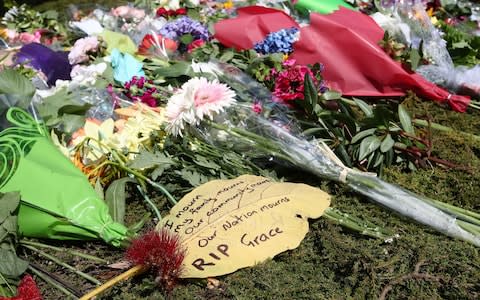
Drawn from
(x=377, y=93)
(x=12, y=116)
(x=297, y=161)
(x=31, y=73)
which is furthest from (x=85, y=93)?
(x=377, y=93)

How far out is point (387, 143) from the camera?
2.00m

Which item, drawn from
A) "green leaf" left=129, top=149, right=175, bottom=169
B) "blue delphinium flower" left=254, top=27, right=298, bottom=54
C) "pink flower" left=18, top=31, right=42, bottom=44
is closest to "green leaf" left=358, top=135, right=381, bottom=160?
"green leaf" left=129, top=149, right=175, bottom=169

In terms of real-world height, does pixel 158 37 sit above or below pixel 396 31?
below

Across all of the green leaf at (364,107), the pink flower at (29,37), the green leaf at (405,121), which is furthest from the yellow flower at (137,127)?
the pink flower at (29,37)

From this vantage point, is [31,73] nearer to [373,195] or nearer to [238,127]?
[238,127]

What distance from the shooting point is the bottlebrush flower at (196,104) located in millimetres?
1936

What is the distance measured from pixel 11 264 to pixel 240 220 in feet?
2.23

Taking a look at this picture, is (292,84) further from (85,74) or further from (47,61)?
(47,61)

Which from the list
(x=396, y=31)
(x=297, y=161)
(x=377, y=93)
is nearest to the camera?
(x=297, y=161)

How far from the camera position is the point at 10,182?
1.80 meters

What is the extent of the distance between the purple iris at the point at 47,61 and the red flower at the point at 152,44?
38 centimetres

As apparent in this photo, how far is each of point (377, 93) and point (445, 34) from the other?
0.74 meters

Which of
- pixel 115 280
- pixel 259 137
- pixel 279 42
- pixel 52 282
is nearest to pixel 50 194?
pixel 52 282

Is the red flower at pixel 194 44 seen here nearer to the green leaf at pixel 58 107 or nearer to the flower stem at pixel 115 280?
the green leaf at pixel 58 107
